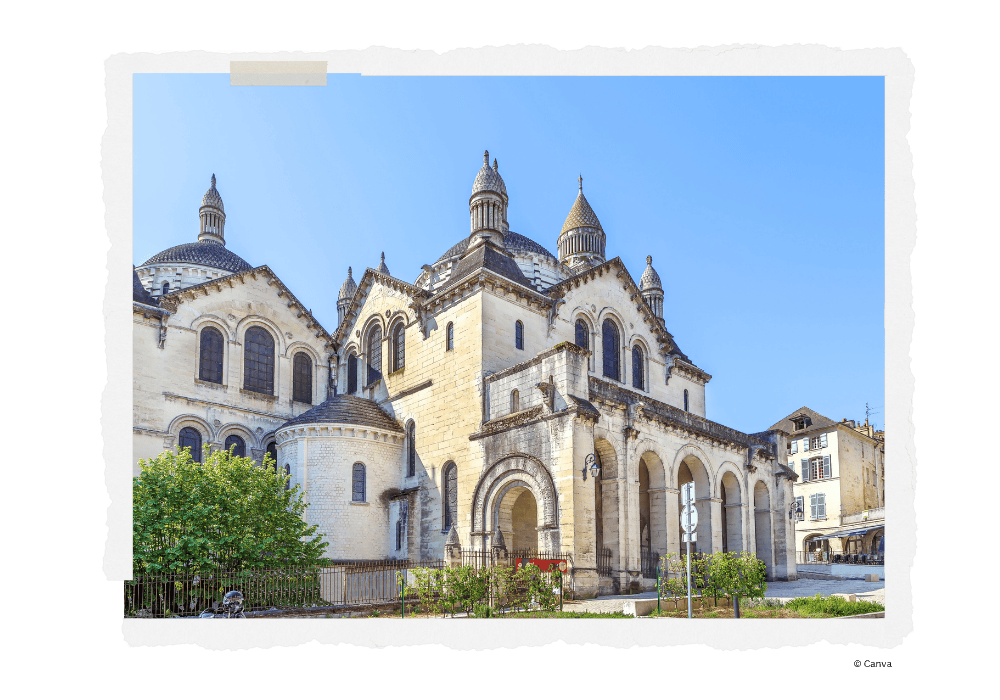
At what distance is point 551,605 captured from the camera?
16984mm

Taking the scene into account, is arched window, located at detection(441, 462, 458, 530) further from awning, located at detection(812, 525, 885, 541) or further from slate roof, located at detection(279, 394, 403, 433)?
awning, located at detection(812, 525, 885, 541)

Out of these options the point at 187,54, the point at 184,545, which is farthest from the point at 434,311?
the point at 187,54

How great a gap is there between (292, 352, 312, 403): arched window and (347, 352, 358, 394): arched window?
1.57m

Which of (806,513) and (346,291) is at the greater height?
(346,291)

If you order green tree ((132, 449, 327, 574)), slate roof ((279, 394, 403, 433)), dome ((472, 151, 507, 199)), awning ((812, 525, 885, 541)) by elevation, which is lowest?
awning ((812, 525, 885, 541))

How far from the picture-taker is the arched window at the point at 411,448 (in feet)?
93.8

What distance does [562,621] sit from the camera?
13664mm

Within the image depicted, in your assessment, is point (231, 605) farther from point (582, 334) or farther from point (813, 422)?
point (813, 422)

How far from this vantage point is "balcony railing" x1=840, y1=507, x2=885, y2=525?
4262 cm

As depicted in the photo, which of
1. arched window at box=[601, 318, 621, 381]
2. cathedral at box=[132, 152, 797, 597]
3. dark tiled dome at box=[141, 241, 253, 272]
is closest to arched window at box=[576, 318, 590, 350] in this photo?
cathedral at box=[132, 152, 797, 597]

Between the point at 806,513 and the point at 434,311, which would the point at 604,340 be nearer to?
the point at 434,311

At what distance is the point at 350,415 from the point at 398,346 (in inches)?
157

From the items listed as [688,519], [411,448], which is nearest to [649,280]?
[411,448]

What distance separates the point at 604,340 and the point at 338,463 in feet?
37.2
